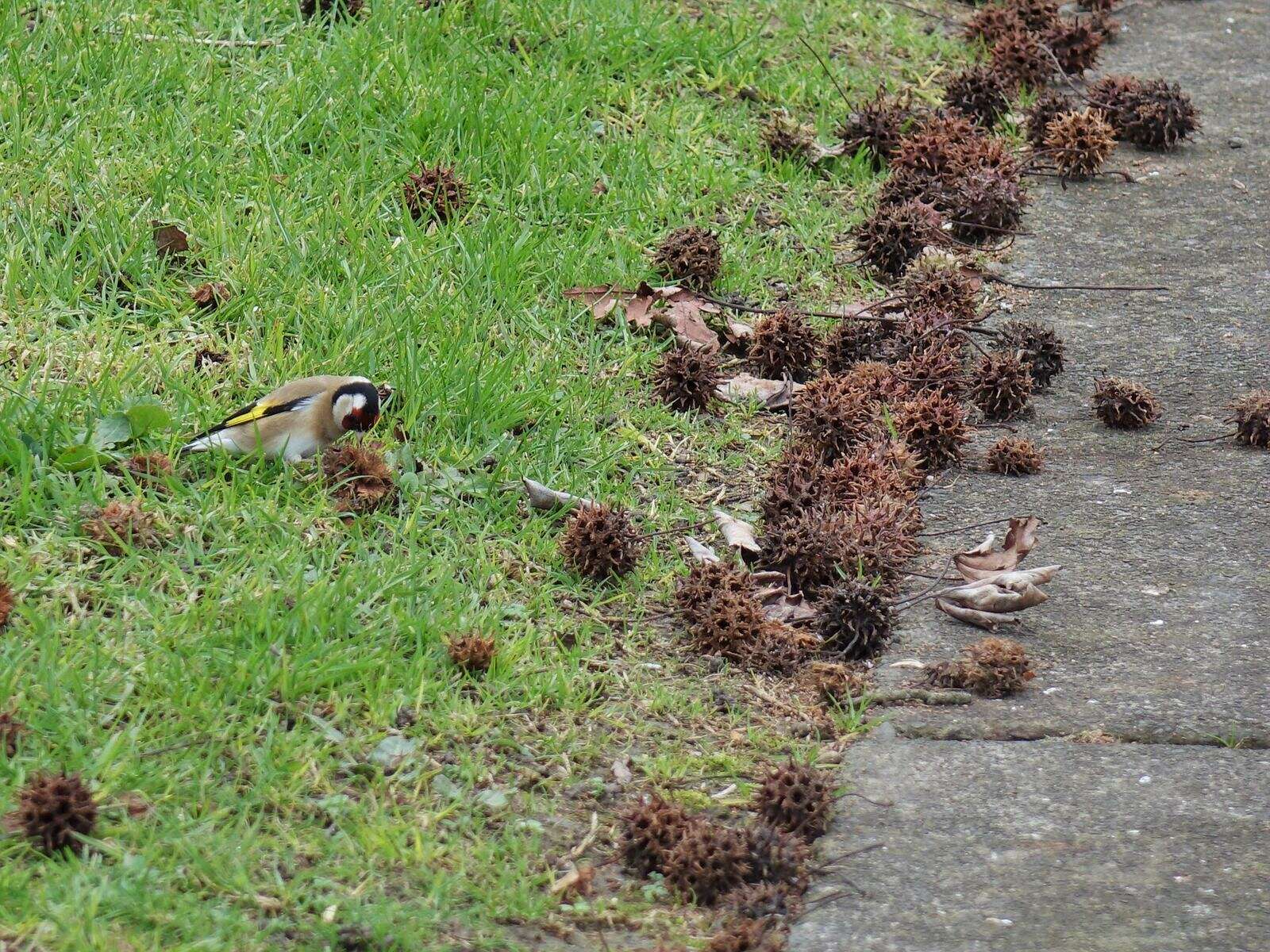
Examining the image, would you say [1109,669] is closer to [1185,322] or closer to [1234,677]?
[1234,677]

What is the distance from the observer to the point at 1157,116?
5.99 m

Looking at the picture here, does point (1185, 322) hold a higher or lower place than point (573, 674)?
higher

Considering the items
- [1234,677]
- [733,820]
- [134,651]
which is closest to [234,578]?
[134,651]

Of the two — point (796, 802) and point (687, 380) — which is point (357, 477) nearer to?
point (687, 380)

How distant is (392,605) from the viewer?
132 inches

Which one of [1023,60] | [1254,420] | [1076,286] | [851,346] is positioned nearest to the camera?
[1254,420]

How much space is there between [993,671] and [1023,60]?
12.5 feet

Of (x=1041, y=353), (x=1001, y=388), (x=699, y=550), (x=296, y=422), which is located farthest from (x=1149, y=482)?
(x=296, y=422)

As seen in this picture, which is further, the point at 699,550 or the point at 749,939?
the point at 699,550

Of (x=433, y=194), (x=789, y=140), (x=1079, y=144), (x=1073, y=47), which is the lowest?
(x=433, y=194)

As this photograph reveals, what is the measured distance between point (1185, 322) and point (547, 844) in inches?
124

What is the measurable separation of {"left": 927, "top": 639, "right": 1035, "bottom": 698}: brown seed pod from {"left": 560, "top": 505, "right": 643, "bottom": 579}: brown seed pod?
85 cm

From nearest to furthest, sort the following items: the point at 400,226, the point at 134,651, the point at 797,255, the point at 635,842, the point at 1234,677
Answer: the point at 635,842 < the point at 134,651 < the point at 1234,677 < the point at 400,226 < the point at 797,255

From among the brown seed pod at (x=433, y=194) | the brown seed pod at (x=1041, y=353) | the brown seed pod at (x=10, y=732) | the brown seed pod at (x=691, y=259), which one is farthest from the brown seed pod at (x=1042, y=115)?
the brown seed pod at (x=10, y=732)
